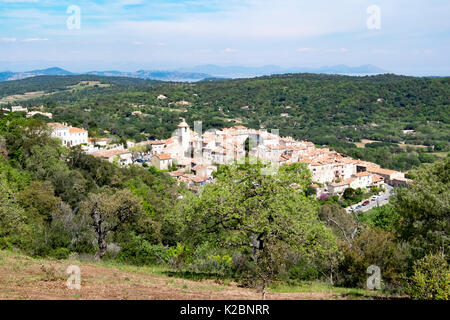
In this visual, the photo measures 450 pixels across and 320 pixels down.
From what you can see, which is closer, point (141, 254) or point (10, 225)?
point (141, 254)

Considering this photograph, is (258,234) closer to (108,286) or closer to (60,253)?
(108,286)

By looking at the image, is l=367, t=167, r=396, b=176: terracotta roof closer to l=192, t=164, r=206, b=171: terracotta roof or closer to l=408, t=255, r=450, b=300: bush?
l=192, t=164, r=206, b=171: terracotta roof

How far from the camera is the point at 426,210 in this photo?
38.8 feet

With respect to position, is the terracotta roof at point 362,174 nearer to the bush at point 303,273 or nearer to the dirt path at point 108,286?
the bush at point 303,273

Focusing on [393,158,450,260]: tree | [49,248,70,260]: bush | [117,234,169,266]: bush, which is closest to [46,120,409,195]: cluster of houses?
[117,234,169,266]: bush

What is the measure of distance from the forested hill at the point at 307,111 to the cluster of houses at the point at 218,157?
11.5 m

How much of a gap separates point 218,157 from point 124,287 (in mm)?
49800

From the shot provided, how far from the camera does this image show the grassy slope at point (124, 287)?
825cm

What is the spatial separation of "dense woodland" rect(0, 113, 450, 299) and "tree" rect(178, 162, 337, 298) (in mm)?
Result: 30

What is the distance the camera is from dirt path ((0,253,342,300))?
8.16 m

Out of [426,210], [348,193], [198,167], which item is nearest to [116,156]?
[198,167]

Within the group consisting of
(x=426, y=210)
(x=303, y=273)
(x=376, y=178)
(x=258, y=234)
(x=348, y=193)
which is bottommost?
(x=348, y=193)

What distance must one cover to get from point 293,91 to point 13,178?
4663 inches
